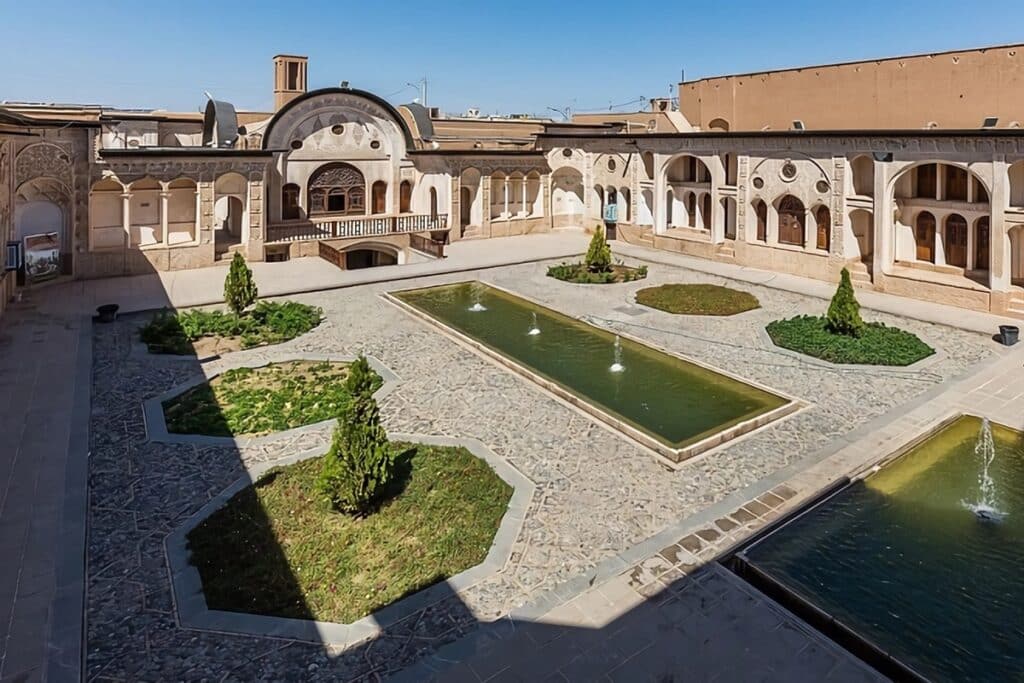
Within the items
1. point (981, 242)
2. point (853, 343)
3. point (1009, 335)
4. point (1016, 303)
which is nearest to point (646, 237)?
point (981, 242)

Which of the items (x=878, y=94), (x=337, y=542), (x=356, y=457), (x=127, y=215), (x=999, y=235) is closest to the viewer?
(x=337, y=542)

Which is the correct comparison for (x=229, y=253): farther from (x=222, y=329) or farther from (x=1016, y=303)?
(x=1016, y=303)

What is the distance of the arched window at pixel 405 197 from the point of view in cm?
2820

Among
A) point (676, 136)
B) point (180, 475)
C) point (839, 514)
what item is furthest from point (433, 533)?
point (676, 136)

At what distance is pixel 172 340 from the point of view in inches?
551

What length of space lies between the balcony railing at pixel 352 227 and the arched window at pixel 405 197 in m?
1.61

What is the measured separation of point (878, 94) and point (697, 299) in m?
10.8

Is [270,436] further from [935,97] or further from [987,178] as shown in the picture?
[935,97]

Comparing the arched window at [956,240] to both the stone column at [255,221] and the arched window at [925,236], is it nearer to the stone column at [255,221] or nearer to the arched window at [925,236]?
the arched window at [925,236]

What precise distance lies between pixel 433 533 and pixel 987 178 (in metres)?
16.2

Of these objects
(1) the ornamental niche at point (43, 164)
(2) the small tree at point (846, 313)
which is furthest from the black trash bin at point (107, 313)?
(2) the small tree at point (846, 313)

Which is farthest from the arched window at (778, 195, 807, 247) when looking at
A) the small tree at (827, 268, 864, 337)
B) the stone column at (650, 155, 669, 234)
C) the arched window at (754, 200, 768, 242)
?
the small tree at (827, 268, 864, 337)

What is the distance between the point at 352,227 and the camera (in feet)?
81.9

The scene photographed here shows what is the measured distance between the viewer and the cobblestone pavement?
219 inches
